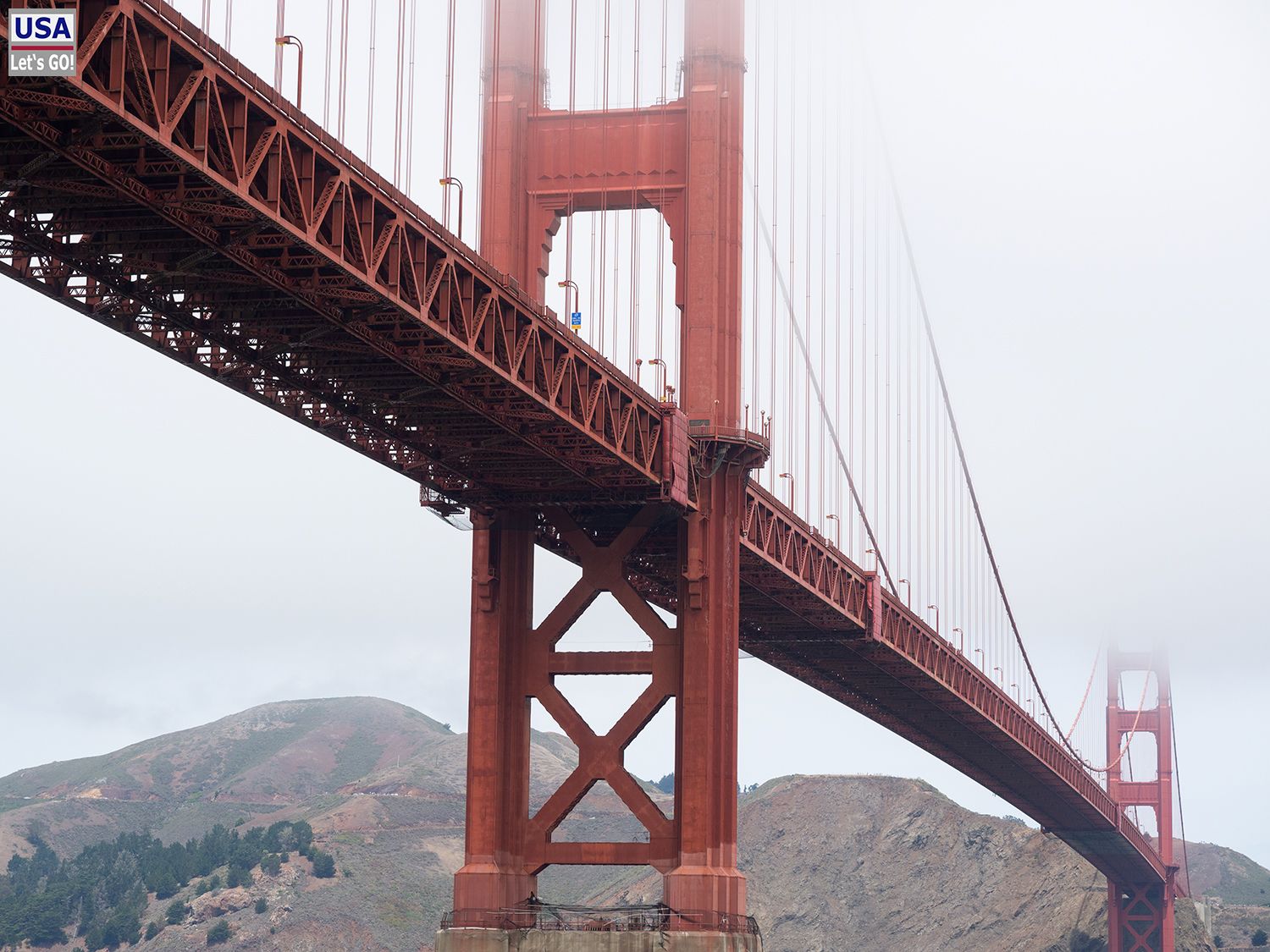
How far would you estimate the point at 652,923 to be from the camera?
46469mm

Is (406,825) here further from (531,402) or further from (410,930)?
(531,402)

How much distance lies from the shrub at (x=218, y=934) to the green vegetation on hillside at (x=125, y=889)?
644 cm

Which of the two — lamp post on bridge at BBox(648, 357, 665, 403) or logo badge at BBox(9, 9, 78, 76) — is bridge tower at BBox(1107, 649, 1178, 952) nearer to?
lamp post on bridge at BBox(648, 357, 665, 403)

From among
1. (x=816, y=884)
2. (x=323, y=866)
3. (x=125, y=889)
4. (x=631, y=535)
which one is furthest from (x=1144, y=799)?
(x=631, y=535)

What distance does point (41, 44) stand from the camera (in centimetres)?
2369

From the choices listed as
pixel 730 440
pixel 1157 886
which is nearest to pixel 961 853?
pixel 1157 886

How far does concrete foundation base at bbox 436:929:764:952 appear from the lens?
148 feet

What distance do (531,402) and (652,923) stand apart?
43.4 ft

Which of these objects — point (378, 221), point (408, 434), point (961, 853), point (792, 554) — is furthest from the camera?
point (961, 853)

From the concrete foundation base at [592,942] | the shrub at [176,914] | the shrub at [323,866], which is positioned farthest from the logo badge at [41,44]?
the shrub at [323,866]

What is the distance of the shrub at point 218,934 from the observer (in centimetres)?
13750

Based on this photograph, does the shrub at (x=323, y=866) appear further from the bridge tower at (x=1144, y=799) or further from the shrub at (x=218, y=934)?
the bridge tower at (x=1144, y=799)

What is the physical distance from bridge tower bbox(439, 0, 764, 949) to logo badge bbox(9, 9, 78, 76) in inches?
910

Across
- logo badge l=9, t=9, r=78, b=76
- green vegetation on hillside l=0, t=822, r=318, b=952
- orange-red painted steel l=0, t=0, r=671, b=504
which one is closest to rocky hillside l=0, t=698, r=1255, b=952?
green vegetation on hillside l=0, t=822, r=318, b=952
